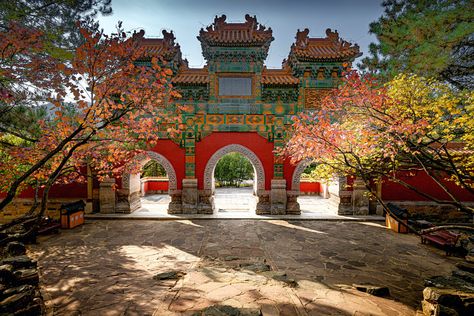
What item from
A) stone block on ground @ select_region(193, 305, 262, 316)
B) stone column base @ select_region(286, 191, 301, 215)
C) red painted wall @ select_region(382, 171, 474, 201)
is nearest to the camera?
stone block on ground @ select_region(193, 305, 262, 316)

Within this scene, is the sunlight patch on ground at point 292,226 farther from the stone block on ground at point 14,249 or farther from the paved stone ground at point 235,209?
the stone block on ground at point 14,249

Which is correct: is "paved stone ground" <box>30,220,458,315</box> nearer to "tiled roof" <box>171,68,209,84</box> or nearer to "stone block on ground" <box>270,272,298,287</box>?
"stone block on ground" <box>270,272,298,287</box>

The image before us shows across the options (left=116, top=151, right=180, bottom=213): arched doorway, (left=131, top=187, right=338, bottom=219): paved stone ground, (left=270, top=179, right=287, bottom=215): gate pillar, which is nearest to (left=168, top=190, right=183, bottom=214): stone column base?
(left=116, top=151, right=180, bottom=213): arched doorway

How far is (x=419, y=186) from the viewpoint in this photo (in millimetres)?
11609

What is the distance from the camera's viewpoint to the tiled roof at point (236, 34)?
1131cm

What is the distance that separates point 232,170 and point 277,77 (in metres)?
12.1

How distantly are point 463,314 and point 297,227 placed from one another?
6122 mm

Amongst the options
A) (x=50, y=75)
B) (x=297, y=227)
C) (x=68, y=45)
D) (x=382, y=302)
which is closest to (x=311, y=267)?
(x=382, y=302)

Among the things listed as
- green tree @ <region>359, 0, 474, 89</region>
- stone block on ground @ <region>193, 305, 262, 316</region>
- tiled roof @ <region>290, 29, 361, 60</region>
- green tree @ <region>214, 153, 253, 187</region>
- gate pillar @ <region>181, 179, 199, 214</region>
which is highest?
tiled roof @ <region>290, 29, 361, 60</region>

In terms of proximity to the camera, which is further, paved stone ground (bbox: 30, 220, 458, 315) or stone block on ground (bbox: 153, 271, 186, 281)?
stone block on ground (bbox: 153, 271, 186, 281)

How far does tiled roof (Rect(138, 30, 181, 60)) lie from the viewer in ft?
37.0

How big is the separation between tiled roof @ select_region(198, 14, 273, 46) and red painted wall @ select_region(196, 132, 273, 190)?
469 centimetres

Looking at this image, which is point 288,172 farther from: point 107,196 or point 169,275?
point 107,196

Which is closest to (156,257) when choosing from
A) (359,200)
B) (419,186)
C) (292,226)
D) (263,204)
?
(292,226)
